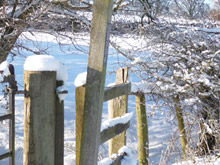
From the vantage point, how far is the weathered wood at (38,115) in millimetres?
1327

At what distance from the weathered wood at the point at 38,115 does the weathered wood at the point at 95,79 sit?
214mm

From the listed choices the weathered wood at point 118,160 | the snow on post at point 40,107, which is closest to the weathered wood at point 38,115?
the snow on post at point 40,107

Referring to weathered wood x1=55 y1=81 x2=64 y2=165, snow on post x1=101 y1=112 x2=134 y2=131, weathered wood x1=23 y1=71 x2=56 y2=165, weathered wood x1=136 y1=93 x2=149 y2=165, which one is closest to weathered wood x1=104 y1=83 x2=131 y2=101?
snow on post x1=101 y1=112 x2=134 y2=131

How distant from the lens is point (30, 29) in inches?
152

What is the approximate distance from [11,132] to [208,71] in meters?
3.55

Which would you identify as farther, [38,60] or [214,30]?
[214,30]

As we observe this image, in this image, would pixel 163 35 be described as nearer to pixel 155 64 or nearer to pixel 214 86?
pixel 155 64

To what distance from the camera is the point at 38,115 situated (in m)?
1.34

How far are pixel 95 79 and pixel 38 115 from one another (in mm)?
359

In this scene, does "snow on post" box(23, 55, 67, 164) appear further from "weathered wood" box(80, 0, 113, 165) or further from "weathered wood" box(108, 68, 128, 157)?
"weathered wood" box(108, 68, 128, 157)

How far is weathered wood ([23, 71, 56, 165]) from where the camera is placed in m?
1.33

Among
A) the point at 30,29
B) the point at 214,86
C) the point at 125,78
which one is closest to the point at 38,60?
the point at 125,78

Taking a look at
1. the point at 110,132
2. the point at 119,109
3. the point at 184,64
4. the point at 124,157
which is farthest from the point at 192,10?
the point at 110,132

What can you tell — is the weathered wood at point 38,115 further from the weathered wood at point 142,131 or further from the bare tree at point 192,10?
the bare tree at point 192,10
